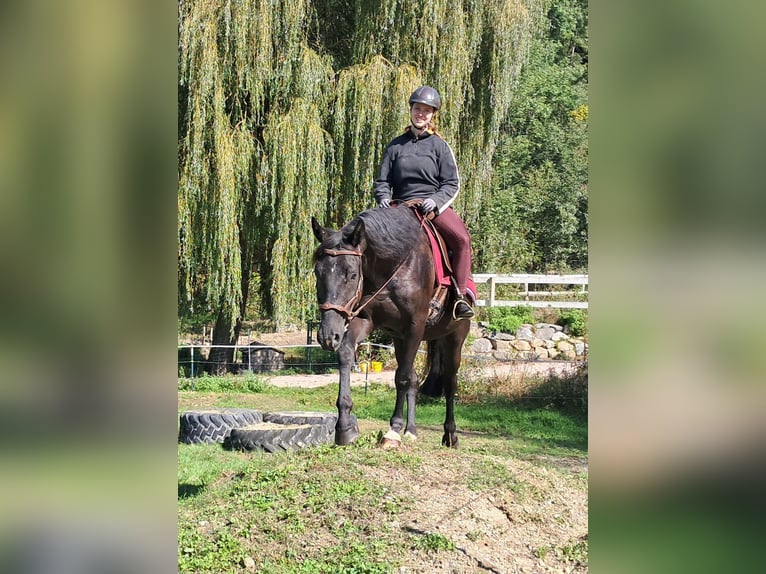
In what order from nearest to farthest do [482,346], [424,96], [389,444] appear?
[389,444]
[424,96]
[482,346]

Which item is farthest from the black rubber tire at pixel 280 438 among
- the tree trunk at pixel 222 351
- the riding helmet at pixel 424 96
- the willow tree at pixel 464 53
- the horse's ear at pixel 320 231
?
the tree trunk at pixel 222 351

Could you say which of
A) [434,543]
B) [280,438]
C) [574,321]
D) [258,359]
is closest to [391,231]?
[434,543]

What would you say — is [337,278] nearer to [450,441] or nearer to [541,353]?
[450,441]

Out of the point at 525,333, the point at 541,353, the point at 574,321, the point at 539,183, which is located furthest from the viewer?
the point at 539,183

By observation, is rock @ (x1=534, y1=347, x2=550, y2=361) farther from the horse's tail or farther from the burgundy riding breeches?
the burgundy riding breeches

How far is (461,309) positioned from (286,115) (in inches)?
246

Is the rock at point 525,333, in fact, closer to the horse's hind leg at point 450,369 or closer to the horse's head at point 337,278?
the horse's hind leg at point 450,369

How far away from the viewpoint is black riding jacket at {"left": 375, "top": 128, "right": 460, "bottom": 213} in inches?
244

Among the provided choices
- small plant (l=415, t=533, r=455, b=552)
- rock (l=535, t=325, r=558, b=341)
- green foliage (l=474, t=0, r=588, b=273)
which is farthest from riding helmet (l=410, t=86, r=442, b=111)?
green foliage (l=474, t=0, r=588, b=273)

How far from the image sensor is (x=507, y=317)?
1619 cm

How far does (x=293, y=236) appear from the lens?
1164cm
